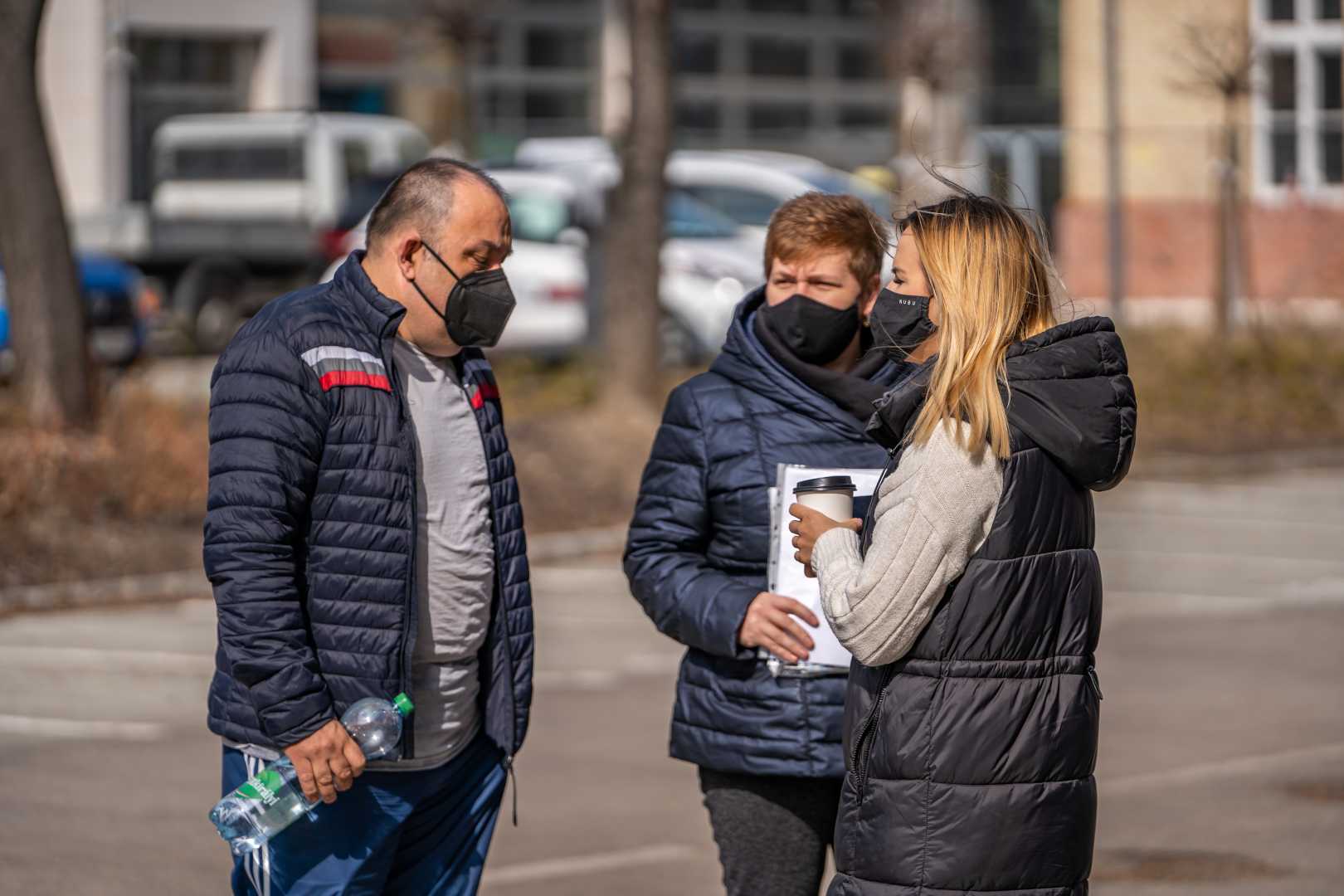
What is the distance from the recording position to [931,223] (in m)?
3.42

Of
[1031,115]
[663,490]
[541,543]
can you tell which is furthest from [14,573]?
[1031,115]

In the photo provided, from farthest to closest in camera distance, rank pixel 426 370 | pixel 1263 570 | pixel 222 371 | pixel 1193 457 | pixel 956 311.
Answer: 1. pixel 1193 457
2. pixel 1263 570
3. pixel 426 370
4. pixel 222 371
5. pixel 956 311

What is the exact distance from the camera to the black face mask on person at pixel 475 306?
3.89 meters

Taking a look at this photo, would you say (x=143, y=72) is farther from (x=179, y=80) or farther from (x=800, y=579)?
(x=800, y=579)

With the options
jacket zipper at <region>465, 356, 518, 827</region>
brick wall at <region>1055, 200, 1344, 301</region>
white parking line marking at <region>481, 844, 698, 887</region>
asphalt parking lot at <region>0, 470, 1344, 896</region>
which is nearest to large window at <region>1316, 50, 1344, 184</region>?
brick wall at <region>1055, 200, 1344, 301</region>

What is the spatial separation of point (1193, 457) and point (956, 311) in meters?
14.2

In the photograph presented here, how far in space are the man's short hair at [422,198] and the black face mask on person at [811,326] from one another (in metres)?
0.72

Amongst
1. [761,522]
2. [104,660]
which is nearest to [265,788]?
[761,522]

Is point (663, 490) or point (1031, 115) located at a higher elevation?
point (1031, 115)

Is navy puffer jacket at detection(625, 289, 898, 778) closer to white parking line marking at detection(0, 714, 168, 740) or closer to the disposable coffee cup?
the disposable coffee cup

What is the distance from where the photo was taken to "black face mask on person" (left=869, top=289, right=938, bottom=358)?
3.50 metres

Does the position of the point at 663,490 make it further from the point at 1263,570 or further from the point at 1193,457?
the point at 1193,457

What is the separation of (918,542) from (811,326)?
41.7 inches

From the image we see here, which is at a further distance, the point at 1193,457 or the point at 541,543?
the point at 1193,457
